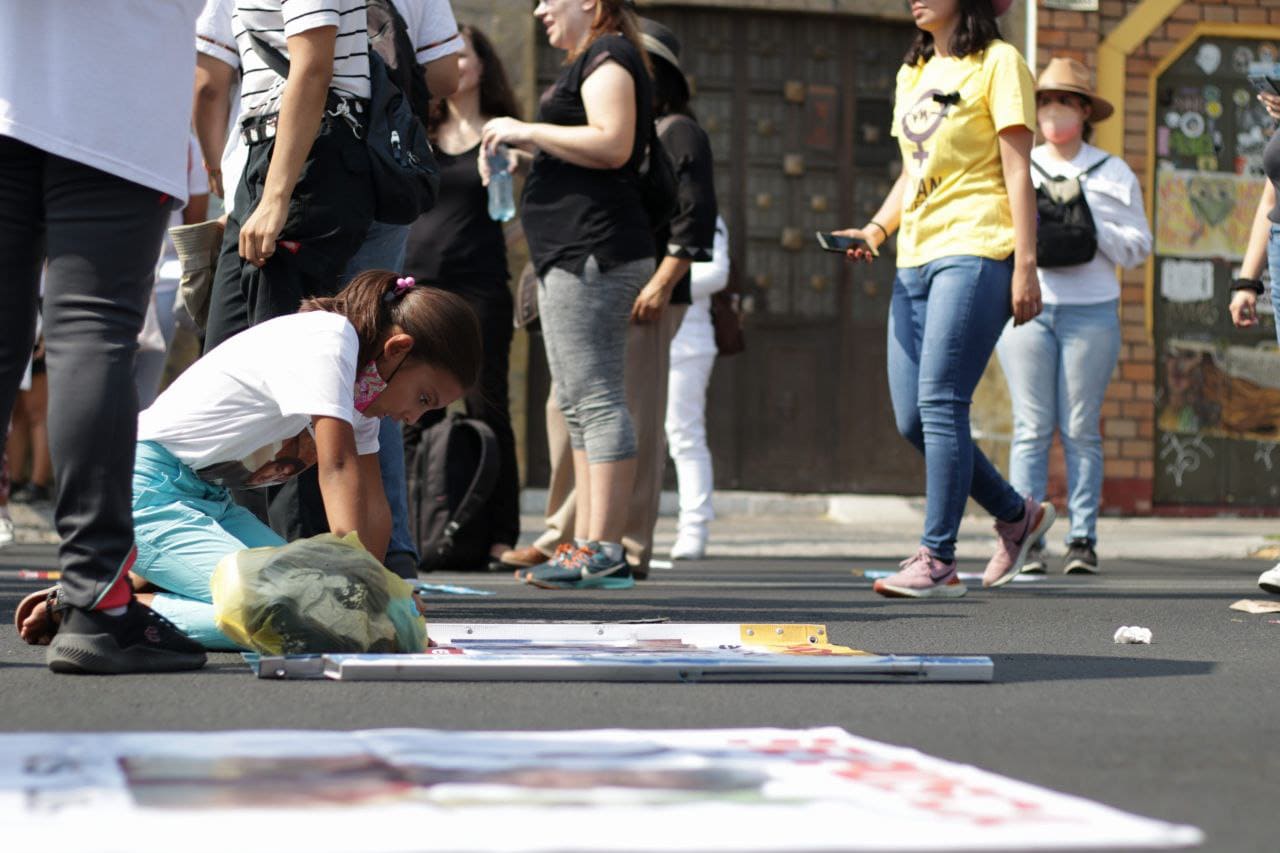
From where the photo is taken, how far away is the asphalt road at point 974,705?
2.70 metres

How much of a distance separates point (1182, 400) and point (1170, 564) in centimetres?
423

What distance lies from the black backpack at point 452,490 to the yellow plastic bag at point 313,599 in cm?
322

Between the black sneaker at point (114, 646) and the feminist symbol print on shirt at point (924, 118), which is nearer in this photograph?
the black sneaker at point (114, 646)

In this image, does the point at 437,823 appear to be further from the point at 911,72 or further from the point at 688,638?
the point at 911,72

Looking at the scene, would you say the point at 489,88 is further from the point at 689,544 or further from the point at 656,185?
the point at 689,544

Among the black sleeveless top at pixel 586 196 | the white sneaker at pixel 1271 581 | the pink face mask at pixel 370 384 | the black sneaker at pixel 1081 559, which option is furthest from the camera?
the black sneaker at pixel 1081 559

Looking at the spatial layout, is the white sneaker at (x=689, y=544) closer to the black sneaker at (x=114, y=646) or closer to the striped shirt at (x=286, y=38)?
the striped shirt at (x=286, y=38)

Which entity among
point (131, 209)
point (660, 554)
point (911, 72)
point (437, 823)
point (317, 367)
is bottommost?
point (660, 554)

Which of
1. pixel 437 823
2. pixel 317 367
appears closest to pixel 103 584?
pixel 317 367

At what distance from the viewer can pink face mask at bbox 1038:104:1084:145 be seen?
792 centimetres

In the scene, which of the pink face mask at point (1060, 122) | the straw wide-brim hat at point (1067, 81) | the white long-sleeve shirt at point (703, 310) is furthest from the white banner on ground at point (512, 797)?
the white long-sleeve shirt at point (703, 310)

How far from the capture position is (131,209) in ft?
11.8

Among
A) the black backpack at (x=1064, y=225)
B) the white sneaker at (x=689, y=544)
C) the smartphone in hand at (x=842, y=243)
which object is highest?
the black backpack at (x=1064, y=225)

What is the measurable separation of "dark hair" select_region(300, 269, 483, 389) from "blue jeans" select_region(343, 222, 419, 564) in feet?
2.95
